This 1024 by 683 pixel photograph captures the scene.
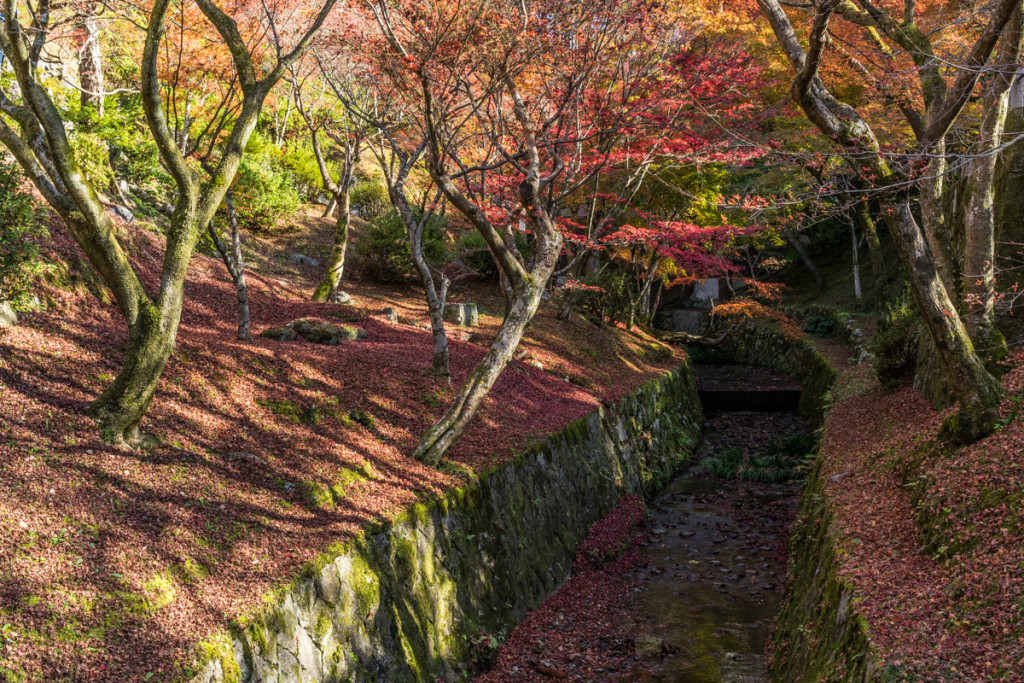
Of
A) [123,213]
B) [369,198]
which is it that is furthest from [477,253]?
[123,213]

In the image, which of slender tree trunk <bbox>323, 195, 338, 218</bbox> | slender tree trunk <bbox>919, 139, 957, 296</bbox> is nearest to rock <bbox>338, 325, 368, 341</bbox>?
slender tree trunk <bbox>919, 139, 957, 296</bbox>

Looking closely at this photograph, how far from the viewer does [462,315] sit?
17828mm

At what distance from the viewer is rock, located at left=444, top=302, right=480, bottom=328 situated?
17.8 metres

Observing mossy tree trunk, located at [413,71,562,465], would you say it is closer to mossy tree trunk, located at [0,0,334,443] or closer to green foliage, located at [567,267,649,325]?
mossy tree trunk, located at [0,0,334,443]

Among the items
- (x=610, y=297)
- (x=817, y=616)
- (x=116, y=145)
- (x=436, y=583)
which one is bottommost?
(x=817, y=616)

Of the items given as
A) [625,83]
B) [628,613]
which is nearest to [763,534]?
[628,613]

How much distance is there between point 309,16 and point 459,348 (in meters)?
7.16

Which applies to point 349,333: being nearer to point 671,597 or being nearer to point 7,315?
point 7,315

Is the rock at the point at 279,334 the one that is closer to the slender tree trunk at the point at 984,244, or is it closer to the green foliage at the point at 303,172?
the slender tree trunk at the point at 984,244

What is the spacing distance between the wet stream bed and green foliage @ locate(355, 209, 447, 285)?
9.62 metres

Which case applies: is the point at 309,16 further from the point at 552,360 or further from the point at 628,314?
the point at 628,314

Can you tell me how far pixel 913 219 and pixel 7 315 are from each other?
421 inches

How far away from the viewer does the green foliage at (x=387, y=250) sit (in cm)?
2055

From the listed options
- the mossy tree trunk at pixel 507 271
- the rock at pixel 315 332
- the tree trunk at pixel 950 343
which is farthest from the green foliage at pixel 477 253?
the tree trunk at pixel 950 343
